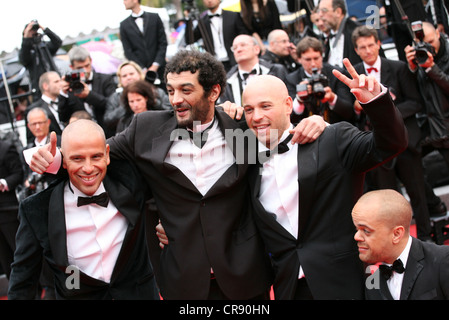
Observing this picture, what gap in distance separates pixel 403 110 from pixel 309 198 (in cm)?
250

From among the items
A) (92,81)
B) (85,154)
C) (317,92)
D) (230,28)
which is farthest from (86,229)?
(230,28)

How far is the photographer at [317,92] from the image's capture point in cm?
451

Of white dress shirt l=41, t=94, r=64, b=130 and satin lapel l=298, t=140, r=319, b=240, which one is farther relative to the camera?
white dress shirt l=41, t=94, r=64, b=130

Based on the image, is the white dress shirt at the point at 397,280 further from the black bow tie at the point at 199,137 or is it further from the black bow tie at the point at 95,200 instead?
the black bow tie at the point at 95,200

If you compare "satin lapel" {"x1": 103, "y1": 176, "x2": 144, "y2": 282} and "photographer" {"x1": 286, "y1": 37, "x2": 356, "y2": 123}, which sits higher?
"photographer" {"x1": 286, "y1": 37, "x2": 356, "y2": 123}

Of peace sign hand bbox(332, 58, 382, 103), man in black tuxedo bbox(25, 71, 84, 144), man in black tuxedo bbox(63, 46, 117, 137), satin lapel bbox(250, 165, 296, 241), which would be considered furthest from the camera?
man in black tuxedo bbox(63, 46, 117, 137)

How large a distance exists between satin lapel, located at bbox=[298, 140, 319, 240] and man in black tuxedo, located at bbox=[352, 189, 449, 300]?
24 cm

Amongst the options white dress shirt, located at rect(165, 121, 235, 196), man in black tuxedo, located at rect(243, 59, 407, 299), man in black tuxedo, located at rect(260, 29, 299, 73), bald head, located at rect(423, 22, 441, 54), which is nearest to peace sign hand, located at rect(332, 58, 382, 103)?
man in black tuxedo, located at rect(243, 59, 407, 299)

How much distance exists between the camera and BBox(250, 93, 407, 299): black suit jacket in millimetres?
2809

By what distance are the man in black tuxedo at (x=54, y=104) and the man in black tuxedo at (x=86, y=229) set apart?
118 inches

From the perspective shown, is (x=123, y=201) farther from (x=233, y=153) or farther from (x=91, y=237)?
(x=233, y=153)

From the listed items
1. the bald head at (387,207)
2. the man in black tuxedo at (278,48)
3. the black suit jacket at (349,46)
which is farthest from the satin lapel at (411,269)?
the man in black tuxedo at (278,48)

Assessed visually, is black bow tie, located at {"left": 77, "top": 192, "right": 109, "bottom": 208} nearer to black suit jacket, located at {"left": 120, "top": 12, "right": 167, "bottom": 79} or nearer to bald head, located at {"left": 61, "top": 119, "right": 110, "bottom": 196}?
bald head, located at {"left": 61, "top": 119, "right": 110, "bottom": 196}
